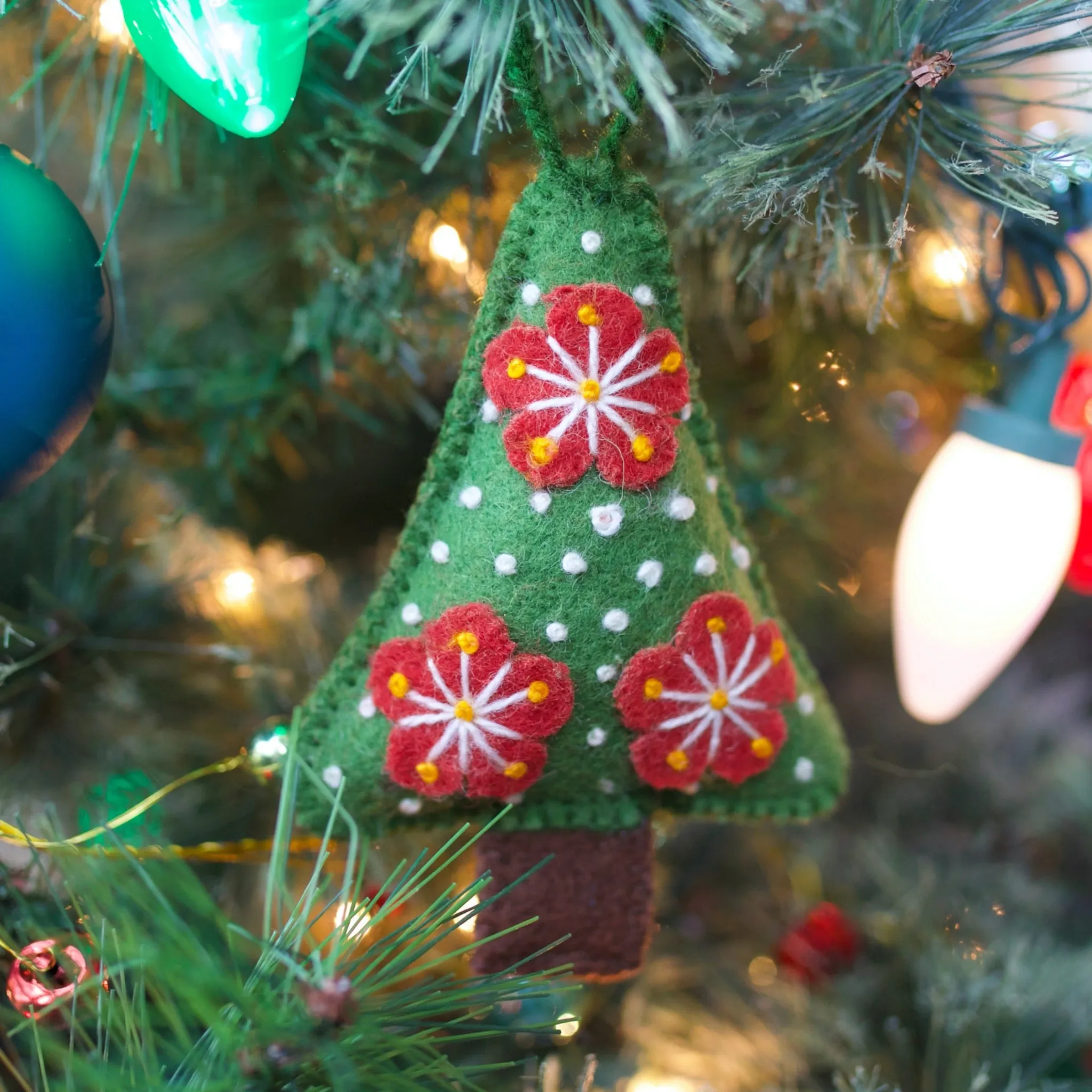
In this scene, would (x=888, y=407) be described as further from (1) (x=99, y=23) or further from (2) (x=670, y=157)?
(1) (x=99, y=23)

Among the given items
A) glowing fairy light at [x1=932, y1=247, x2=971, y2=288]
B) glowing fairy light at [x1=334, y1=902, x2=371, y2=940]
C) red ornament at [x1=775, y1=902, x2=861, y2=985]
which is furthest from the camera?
red ornament at [x1=775, y1=902, x2=861, y2=985]

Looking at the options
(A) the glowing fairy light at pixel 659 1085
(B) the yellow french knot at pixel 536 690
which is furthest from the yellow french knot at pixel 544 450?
(A) the glowing fairy light at pixel 659 1085

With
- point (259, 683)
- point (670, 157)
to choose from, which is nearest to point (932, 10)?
point (670, 157)

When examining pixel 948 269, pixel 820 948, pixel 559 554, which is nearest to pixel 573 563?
pixel 559 554

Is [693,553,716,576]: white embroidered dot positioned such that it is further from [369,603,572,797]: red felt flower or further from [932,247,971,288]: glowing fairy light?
[932,247,971,288]: glowing fairy light

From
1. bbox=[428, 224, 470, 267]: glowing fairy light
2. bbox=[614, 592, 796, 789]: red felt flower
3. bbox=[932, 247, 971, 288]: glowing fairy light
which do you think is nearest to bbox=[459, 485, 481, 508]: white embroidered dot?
bbox=[614, 592, 796, 789]: red felt flower

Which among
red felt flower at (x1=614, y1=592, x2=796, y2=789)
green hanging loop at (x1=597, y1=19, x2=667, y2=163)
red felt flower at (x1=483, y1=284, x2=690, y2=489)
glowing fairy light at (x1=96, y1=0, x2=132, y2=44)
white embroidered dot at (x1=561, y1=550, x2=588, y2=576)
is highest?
glowing fairy light at (x1=96, y1=0, x2=132, y2=44)

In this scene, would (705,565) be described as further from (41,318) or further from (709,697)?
(41,318)
